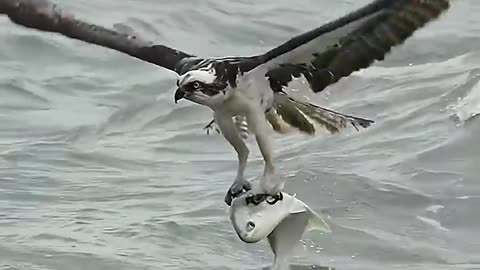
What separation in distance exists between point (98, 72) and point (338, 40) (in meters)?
5.85

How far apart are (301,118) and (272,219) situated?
636mm

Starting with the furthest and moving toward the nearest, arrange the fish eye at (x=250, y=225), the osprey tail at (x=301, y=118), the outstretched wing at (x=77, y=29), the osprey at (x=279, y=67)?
the outstretched wing at (x=77, y=29)
the osprey tail at (x=301, y=118)
the fish eye at (x=250, y=225)
the osprey at (x=279, y=67)

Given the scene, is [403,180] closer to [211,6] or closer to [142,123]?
[142,123]

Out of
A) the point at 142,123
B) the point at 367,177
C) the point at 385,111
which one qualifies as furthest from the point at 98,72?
the point at 367,177

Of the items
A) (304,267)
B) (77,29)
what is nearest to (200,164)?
(304,267)

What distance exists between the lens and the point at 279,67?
223 inches

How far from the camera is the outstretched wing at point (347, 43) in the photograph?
214 inches

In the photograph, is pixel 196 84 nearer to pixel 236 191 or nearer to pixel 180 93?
pixel 180 93

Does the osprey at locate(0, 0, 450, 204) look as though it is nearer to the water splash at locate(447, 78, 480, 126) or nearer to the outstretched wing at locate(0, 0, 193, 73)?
the outstretched wing at locate(0, 0, 193, 73)

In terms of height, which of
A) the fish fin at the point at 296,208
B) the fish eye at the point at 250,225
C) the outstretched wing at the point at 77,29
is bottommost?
the fish eye at the point at 250,225

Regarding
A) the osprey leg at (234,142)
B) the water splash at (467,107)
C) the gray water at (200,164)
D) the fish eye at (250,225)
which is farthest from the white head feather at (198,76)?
the water splash at (467,107)

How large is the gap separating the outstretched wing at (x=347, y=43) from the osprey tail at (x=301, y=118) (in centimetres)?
13

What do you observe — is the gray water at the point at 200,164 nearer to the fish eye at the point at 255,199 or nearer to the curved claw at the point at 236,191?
the curved claw at the point at 236,191

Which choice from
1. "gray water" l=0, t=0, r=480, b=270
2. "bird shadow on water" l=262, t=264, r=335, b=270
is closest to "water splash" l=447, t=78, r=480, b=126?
"gray water" l=0, t=0, r=480, b=270
